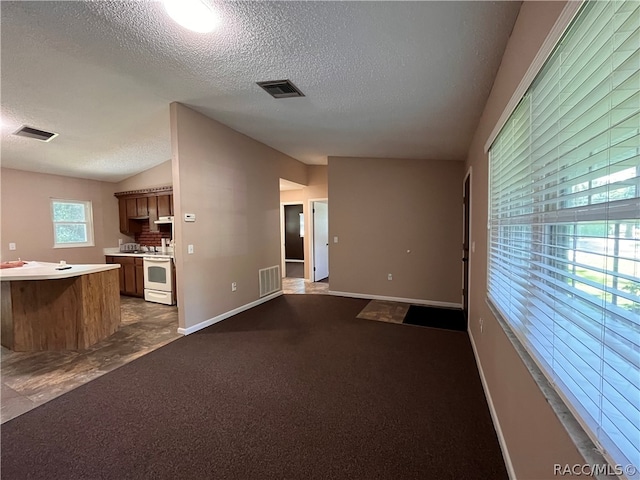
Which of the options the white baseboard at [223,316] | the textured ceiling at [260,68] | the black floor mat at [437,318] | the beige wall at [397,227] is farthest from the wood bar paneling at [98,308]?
the black floor mat at [437,318]

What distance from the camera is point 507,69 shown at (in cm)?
189

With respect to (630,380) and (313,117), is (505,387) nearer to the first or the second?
(630,380)

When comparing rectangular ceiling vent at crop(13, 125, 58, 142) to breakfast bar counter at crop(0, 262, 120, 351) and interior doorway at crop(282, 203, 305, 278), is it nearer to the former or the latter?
breakfast bar counter at crop(0, 262, 120, 351)

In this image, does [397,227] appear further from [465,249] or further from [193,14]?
[193,14]

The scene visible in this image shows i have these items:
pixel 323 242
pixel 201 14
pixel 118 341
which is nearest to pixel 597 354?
pixel 201 14

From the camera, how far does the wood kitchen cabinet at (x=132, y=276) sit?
545 centimetres

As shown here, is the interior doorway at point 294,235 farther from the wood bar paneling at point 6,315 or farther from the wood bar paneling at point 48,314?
the wood bar paneling at point 6,315

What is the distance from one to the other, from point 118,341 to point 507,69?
181 inches

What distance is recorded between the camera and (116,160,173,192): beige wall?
18.7 ft

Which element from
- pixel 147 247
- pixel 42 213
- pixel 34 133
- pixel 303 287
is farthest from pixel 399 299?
pixel 42 213

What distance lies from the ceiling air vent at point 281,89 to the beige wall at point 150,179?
367 cm

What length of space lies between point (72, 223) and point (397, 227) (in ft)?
20.5

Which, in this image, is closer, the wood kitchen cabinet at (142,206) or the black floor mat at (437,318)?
the black floor mat at (437,318)

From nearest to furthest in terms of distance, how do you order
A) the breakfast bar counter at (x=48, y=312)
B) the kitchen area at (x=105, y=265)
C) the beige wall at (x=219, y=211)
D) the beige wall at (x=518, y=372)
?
the beige wall at (x=518, y=372)
the kitchen area at (x=105, y=265)
the breakfast bar counter at (x=48, y=312)
the beige wall at (x=219, y=211)
